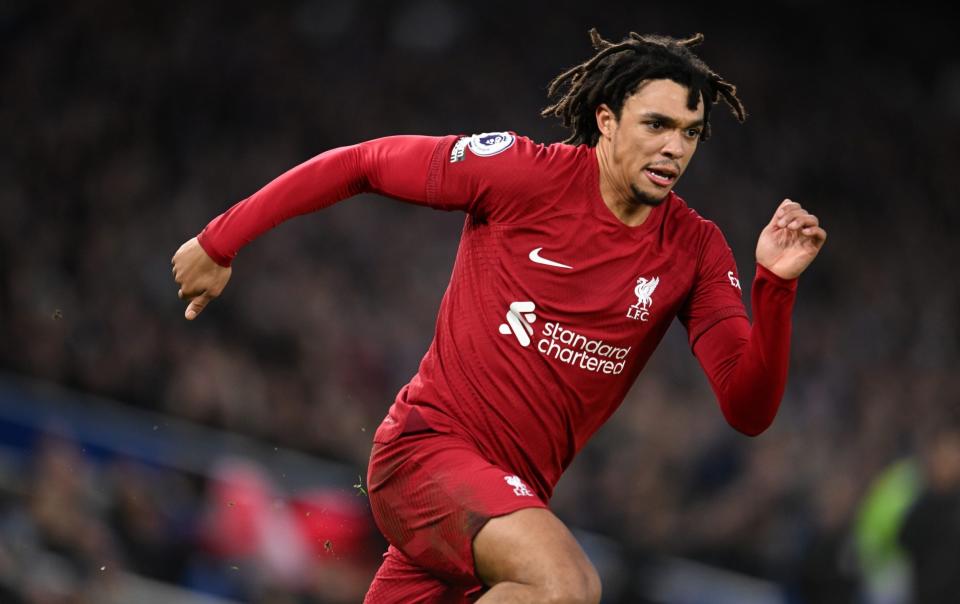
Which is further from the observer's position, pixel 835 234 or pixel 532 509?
pixel 835 234

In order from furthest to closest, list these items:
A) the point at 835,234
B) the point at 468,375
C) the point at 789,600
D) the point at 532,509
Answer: the point at 835,234
the point at 789,600
the point at 468,375
the point at 532,509

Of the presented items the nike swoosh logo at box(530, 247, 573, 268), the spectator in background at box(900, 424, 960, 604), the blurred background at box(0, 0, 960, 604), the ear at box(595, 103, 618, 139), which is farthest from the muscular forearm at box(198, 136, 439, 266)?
the spectator in background at box(900, 424, 960, 604)

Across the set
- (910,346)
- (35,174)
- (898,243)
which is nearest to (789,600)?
(910,346)

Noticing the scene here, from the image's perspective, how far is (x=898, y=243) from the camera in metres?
9.56

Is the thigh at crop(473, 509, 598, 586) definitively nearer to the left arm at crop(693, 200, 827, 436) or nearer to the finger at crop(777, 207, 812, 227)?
the left arm at crop(693, 200, 827, 436)

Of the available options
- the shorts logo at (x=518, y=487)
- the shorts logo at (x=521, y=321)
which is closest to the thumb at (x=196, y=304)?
the shorts logo at (x=521, y=321)

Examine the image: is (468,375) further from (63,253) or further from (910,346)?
(63,253)

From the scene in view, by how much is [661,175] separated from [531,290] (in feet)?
1.67

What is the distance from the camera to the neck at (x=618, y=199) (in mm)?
3977

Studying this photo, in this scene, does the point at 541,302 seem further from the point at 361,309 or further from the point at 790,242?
the point at 361,309

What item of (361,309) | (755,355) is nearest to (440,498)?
(755,355)

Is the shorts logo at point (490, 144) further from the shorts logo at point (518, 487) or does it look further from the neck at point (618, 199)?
the shorts logo at point (518, 487)

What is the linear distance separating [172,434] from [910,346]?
508cm

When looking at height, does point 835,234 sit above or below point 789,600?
above
